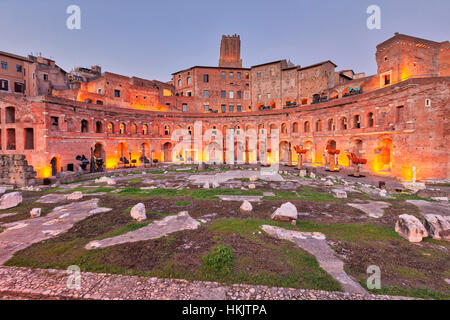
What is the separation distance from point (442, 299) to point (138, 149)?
33.4 metres

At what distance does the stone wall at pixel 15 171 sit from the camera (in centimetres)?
1426

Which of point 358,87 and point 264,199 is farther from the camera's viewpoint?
point 358,87

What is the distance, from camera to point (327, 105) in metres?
25.9

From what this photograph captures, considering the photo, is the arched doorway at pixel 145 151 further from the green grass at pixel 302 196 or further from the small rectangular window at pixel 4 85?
Answer: the green grass at pixel 302 196

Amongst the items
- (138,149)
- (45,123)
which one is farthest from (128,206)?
(138,149)

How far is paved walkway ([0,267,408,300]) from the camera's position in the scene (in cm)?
353

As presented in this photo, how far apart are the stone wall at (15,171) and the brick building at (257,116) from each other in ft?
22.2

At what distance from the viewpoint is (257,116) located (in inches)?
1297

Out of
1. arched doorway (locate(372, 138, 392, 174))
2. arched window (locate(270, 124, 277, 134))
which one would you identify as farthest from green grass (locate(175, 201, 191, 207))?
arched window (locate(270, 124, 277, 134))

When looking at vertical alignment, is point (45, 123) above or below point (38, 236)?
above

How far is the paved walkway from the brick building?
20987 millimetres

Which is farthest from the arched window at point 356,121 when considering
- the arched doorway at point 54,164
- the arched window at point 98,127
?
the arched doorway at point 54,164

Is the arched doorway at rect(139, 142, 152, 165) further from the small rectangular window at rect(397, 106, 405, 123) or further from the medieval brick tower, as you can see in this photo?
the small rectangular window at rect(397, 106, 405, 123)
